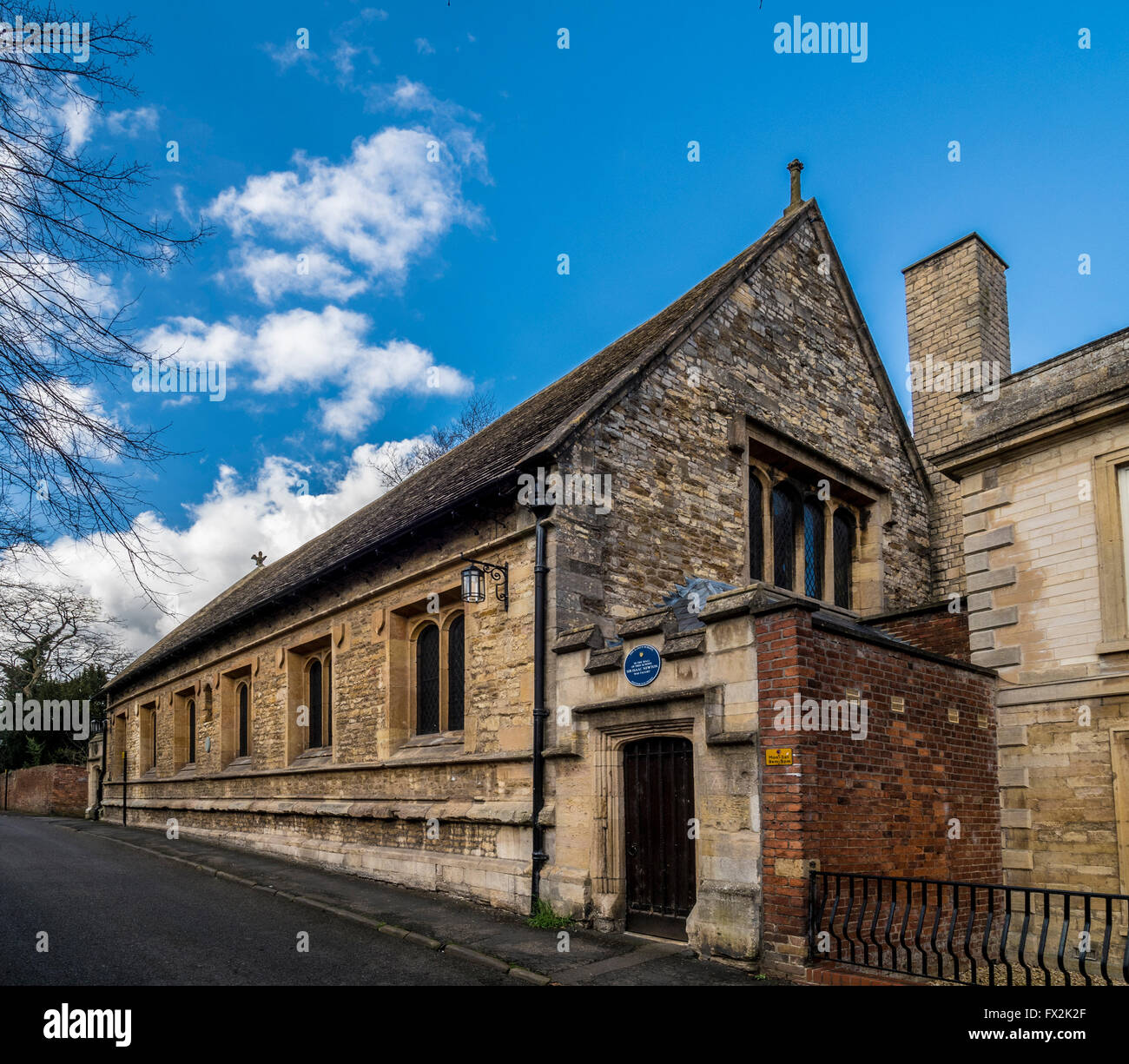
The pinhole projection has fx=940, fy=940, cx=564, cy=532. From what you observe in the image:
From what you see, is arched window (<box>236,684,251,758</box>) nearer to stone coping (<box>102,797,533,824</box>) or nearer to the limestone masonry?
stone coping (<box>102,797,533,824</box>)

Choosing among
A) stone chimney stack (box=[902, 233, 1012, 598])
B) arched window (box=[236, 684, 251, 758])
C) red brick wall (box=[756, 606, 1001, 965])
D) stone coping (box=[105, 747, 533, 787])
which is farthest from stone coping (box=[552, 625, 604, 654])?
arched window (box=[236, 684, 251, 758])

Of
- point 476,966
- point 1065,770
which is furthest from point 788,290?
point 476,966

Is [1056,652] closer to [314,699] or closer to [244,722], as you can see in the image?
[314,699]

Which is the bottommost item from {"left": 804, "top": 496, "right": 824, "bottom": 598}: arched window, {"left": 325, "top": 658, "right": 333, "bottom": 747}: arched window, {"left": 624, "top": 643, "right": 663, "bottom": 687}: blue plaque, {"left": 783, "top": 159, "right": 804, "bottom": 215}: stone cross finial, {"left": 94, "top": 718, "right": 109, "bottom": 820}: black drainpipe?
{"left": 94, "top": 718, "right": 109, "bottom": 820}: black drainpipe

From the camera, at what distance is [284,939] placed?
995cm

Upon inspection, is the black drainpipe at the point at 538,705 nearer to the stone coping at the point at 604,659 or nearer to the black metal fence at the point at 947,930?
the stone coping at the point at 604,659

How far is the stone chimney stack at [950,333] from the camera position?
54.0ft

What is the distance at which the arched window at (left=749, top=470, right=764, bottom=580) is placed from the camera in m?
14.6

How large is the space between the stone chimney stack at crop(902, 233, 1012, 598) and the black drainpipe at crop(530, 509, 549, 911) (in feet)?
27.2

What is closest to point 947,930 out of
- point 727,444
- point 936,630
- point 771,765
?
point 771,765

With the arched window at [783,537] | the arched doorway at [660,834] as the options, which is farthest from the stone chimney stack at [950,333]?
the arched doorway at [660,834]
